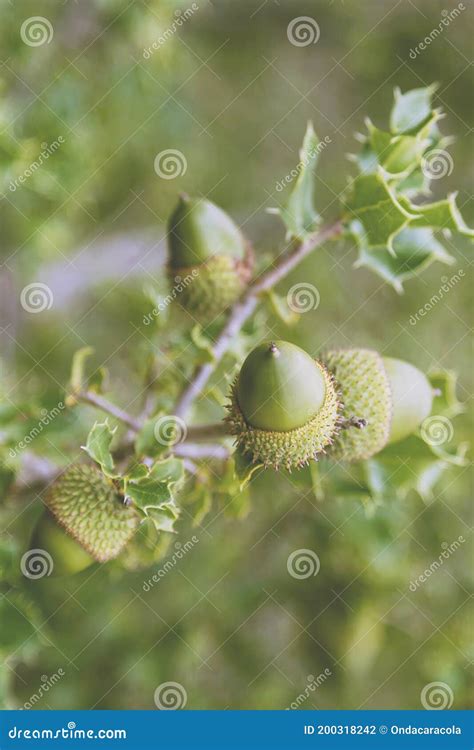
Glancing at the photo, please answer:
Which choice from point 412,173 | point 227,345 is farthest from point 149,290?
point 412,173

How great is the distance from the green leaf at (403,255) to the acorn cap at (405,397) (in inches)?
12.4

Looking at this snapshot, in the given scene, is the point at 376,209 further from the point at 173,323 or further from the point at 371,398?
the point at 173,323

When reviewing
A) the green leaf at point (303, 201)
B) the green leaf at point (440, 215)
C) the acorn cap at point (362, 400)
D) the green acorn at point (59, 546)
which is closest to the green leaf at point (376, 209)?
the green leaf at point (440, 215)

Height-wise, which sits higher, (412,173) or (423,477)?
(412,173)

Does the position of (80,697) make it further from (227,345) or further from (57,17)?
(57,17)

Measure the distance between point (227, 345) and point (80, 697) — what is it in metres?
1.86

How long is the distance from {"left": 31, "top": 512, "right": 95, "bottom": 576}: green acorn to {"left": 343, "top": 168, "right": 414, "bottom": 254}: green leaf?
112 centimetres

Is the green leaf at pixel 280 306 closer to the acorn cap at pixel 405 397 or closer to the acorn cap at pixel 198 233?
the acorn cap at pixel 198 233

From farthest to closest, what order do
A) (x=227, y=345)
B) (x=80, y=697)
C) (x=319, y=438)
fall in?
(x=80, y=697) < (x=227, y=345) < (x=319, y=438)

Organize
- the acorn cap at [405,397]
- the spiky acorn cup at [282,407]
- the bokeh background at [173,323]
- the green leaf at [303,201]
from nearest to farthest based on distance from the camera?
the spiky acorn cup at [282,407] → the acorn cap at [405,397] → the green leaf at [303,201] → the bokeh background at [173,323]

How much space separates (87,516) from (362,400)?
707 millimetres

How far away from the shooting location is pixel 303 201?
91.4 inches

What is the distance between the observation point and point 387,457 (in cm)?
222

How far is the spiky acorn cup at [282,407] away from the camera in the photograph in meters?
1.53
